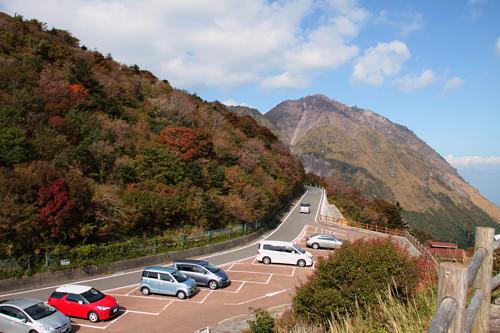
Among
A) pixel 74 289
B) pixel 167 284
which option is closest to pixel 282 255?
pixel 167 284

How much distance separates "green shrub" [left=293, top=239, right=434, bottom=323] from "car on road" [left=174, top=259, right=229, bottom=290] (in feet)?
25.2

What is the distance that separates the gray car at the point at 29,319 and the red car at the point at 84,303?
1.14 m

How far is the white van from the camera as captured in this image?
21047mm

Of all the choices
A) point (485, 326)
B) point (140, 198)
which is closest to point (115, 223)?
point (140, 198)

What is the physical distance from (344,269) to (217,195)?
1953cm

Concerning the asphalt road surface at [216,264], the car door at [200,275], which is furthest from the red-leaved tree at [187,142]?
the car door at [200,275]

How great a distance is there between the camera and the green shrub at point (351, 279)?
8.84 m

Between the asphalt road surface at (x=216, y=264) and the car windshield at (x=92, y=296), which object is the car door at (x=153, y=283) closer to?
the asphalt road surface at (x=216, y=264)

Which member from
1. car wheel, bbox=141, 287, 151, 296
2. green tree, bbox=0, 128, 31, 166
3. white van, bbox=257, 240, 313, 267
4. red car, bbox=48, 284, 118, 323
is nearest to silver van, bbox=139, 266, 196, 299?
car wheel, bbox=141, 287, 151, 296

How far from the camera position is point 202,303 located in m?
15.0

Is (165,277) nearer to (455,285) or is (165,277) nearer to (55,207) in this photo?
(55,207)

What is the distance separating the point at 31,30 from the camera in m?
37.6

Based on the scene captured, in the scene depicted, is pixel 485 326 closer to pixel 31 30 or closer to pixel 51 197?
pixel 51 197

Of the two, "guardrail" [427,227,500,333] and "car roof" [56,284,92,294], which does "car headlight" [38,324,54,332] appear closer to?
"car roof" [56,284,92,294]
